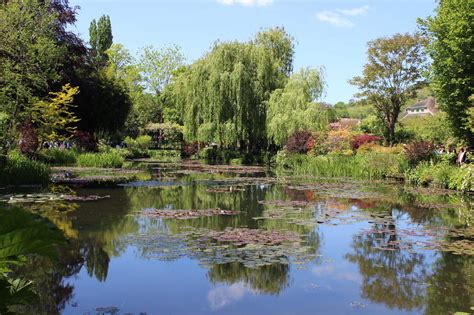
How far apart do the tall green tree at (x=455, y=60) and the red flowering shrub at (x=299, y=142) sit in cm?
697

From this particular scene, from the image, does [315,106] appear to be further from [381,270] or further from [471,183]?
[381,270]

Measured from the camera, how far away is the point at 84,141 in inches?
963

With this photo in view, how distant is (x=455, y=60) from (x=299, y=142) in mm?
8866

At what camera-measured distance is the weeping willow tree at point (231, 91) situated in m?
29.2

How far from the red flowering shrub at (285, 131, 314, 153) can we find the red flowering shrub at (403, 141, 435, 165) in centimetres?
598

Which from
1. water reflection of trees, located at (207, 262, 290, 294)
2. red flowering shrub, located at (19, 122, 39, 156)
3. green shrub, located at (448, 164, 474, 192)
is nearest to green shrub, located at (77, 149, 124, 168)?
red flowering shrub, located at (19, 122, 39, 156)

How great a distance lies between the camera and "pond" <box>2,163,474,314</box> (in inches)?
198

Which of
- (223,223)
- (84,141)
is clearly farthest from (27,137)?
(223,223)

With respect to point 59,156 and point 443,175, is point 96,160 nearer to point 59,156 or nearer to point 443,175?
point 59,156

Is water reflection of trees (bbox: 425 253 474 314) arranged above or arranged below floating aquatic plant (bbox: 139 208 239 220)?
below

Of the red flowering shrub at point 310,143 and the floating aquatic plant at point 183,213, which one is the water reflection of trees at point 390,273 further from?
the red flowering shrub at point 310,143

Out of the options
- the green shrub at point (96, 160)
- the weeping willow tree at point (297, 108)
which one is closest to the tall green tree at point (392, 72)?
the weeping willow tree at point (297, 108)

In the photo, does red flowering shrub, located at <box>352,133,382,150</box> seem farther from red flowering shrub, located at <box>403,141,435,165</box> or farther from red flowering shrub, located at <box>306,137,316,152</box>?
red flowering shrub, located at <box>403,141,435,165</box>

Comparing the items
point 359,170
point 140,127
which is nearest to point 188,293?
point 359,170
